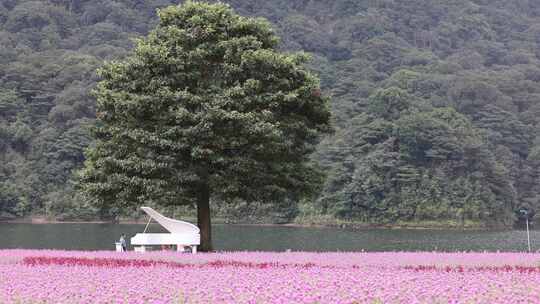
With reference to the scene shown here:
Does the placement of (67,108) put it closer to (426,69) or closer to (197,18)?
(426,69)

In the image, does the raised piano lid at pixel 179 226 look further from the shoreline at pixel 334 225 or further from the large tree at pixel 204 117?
the shoreline at pixel 334 225

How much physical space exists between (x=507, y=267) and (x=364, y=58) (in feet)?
597

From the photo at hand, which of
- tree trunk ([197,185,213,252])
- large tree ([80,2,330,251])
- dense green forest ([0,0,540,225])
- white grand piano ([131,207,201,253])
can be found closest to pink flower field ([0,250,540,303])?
large tree ([80,2,330,251])

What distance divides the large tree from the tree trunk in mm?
42

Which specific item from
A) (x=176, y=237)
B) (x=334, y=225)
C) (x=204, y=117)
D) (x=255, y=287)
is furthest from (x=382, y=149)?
(x=255, y=287)

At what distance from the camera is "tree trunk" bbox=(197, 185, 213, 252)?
1183 inches

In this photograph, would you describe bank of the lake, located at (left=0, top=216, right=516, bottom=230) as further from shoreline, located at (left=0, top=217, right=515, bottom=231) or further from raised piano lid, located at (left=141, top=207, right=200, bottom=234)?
raised piano lid, located at (left=141, top=207, right=200, bottom=234)

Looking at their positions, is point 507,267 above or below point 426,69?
below

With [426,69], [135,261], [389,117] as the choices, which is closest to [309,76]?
[135,261]

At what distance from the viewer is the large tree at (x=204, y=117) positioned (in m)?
27.9

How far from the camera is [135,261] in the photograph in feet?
64.6

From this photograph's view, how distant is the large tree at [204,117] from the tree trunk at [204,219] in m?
0.04

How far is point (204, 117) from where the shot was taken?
27359 millimetres

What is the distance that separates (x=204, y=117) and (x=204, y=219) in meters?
5.03
